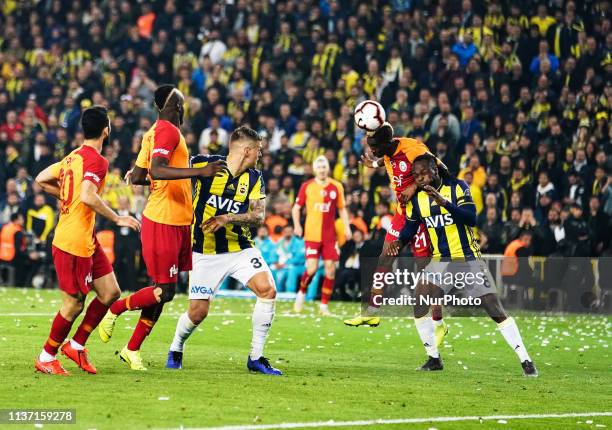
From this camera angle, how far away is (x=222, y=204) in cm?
1252

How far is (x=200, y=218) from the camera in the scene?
1258 cm

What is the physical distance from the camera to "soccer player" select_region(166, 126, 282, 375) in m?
12.5

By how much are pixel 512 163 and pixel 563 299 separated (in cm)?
347

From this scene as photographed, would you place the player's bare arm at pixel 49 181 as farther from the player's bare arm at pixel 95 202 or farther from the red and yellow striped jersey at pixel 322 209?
the red and yellow striped jersey at pixel 322 209

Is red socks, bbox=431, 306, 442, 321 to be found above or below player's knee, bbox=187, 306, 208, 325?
below

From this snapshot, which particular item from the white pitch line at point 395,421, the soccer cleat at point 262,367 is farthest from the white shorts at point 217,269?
the white pitch line at point 395,421

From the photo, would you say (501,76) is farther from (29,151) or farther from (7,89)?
(7,89)

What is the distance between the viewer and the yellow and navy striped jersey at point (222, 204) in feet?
41.1

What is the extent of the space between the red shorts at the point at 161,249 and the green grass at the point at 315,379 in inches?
37.8

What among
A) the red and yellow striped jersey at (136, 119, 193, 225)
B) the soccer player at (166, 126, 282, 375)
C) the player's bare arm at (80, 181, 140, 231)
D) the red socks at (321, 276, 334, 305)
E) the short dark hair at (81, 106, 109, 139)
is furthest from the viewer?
the red socks at (321, 276, 334, 305)

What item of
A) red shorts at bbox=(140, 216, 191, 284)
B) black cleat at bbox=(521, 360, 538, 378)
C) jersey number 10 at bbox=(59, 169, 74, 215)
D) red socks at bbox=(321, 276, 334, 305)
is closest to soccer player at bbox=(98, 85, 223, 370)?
red shorts at bbox=(140, 216, 191, 284)

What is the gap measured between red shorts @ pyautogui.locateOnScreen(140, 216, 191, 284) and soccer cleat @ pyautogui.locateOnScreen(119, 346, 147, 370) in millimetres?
775

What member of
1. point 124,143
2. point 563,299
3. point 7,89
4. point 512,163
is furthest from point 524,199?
point 7,89

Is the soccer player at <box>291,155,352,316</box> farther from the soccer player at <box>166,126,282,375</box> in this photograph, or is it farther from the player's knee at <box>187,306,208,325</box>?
the player's knee at <box>187,306,208,325</box>
